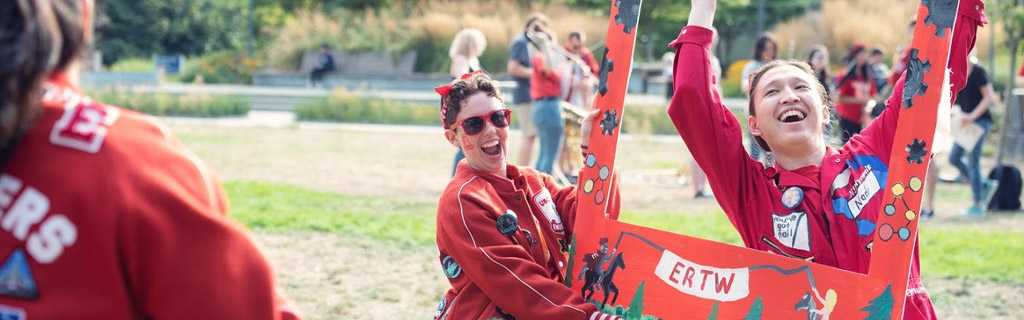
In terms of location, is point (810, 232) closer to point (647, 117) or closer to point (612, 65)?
→ point (612, 65)

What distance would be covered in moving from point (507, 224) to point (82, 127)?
72.2 inches

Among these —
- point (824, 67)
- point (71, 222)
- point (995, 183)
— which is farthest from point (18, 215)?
point (824, 67)

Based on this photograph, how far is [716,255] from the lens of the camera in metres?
A: 2.92

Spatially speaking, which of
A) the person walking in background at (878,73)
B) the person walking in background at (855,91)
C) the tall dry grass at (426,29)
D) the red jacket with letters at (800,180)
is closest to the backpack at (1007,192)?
the person walking in background at (855,91)

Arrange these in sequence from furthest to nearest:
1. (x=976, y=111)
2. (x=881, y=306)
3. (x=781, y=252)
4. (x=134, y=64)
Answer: (x=134, y=64) < (x=976, y=111) < (x=781, y=252) < (x=881, y=306)

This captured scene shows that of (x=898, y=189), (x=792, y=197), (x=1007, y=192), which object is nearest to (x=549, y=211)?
(x=792, y=197)

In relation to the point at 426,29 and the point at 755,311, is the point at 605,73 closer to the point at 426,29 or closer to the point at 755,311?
the point at 755,311

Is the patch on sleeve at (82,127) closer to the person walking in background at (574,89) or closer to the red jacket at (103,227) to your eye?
the red jacket at (103,227)

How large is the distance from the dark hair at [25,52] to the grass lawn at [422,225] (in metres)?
6.65

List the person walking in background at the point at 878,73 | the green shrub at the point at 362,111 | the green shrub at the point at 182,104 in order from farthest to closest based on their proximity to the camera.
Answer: the green shrub at the point at 182,104, the green shrub at the point at 362,111, the person walking in background at the point at 878,73

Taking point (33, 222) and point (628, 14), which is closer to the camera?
point (33, 222)

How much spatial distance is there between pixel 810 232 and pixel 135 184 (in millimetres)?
1948

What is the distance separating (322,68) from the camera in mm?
28141

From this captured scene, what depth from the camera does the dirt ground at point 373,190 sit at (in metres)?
6.51
